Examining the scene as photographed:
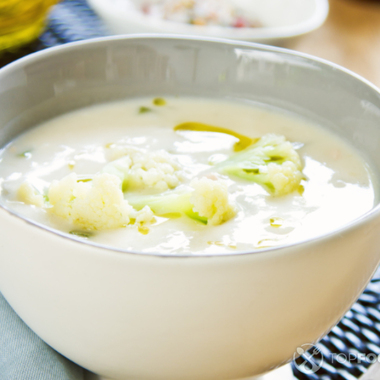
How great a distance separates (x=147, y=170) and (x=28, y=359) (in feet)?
1.05

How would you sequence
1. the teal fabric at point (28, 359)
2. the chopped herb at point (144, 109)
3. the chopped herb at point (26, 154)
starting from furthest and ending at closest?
the chopped herb at point (144, 109) < the chopped herb at point (26, 154) < the teal fabric at point (28, 359)

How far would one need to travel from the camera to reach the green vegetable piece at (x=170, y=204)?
74 centimetres

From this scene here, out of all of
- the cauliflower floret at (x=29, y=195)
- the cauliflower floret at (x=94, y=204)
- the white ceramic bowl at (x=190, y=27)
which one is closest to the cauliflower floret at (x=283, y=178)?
the cauliflower floret at (x=94, y=204)

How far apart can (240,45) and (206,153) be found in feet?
0.84

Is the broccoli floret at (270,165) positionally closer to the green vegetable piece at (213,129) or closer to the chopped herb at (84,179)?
the green vegetable piece at (213,129)

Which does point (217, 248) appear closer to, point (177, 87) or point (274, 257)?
A: point (274, 257)

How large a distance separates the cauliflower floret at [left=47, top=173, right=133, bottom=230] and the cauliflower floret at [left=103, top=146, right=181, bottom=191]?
3.7 inches

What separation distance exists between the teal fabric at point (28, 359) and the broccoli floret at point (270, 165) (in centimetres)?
37

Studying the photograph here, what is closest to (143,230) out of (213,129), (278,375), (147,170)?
(147,170)

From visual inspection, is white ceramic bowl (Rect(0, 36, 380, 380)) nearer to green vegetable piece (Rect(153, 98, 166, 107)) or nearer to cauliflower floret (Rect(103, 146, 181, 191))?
cauliflower floret (Rect(103, 146, 181, 191))

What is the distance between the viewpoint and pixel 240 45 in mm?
1057

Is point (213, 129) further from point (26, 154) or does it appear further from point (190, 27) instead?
point (190, 27)

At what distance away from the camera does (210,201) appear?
0.71 metres

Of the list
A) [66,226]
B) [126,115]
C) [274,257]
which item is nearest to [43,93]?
[126,115]
